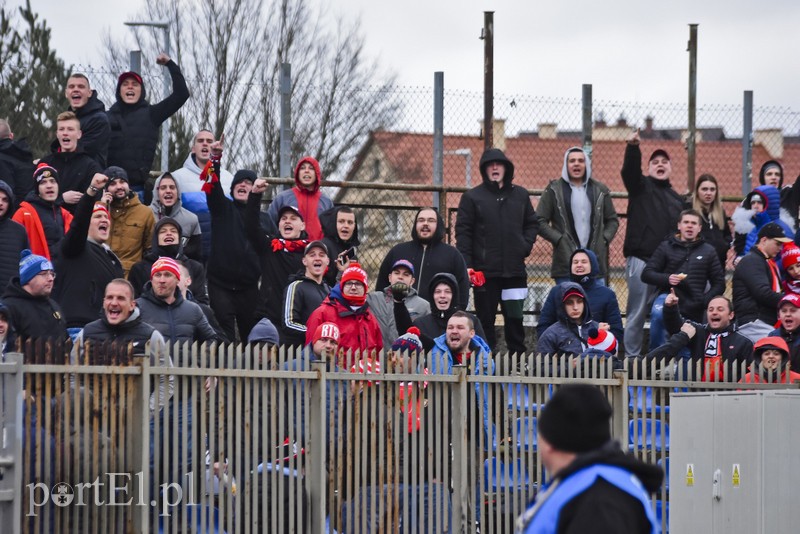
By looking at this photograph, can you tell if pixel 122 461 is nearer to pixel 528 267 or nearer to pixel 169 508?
pixel 169 508

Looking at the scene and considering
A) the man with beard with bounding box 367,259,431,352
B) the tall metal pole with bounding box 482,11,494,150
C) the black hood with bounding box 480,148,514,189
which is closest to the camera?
the man with beard with bounding box 367,259,431,352

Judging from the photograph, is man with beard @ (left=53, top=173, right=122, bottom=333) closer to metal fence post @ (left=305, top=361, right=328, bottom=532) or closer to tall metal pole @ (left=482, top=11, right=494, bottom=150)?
metal fence post @ (left=305, top=361, right=328, bottom=532)

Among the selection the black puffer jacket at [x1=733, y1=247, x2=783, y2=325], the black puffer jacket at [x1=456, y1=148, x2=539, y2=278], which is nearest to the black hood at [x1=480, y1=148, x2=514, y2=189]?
the black puffer jacket at [x1=456, y1=148, x2=539, y2=278]

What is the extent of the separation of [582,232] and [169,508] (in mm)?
6788

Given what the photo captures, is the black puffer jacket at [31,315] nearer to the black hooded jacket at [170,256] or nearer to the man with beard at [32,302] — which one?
the man with beard at [32,302]

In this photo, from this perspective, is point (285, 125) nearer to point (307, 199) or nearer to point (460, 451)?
point (307, 199)

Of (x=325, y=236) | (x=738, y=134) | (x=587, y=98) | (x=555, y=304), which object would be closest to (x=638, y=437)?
(x=555, y=304)

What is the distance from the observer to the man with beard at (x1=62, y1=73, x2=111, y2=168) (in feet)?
45.9

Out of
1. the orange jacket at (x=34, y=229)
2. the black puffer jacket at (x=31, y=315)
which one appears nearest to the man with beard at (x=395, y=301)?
the orange jacket at (x=34, y=229)

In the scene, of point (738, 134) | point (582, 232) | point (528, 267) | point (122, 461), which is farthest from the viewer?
point (738, 134)

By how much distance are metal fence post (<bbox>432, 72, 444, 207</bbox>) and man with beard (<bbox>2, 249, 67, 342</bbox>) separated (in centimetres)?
648

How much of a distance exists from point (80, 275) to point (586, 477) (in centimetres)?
787

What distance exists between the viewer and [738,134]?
60.0 ft

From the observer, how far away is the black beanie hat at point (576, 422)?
5.15 metres
